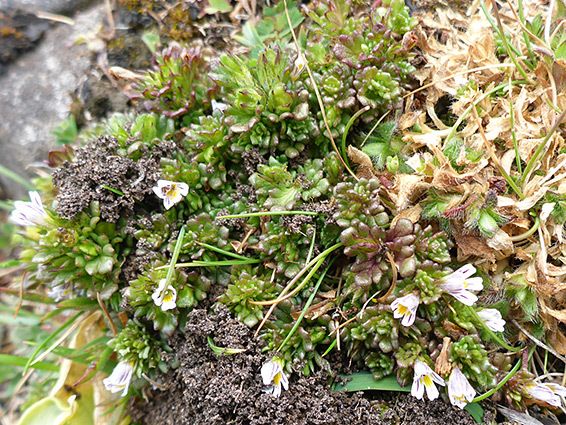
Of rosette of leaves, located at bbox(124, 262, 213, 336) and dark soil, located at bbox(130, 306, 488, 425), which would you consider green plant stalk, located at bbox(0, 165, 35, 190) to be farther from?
dark soil, located at bbox(130, 306, 488, 425)

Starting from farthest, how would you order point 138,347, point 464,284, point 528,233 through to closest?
point 138,347
point 528,233
point 464,284

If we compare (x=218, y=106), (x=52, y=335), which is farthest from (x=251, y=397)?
(x=218, y=106)

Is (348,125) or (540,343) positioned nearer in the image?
(540,343)

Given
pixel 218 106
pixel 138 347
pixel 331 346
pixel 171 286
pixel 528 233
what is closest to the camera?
pixel 528 233

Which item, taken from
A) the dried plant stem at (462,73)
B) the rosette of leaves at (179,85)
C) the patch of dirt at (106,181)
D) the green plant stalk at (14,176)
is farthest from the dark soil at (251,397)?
the green plant stalk at (14,176)

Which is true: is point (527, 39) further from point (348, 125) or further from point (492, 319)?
point (492, 319)
